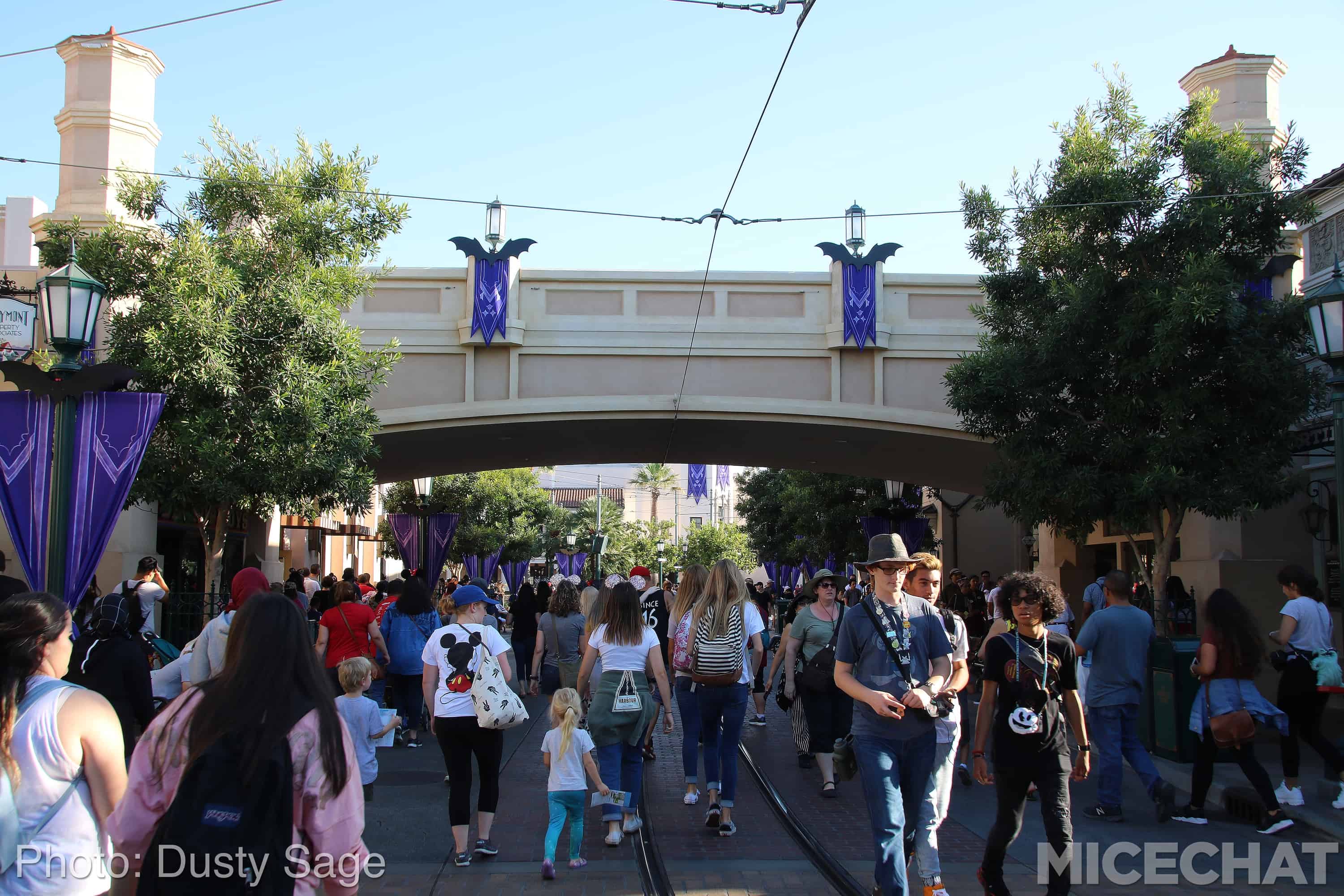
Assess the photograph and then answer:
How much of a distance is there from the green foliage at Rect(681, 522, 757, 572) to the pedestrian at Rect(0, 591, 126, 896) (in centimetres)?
5879

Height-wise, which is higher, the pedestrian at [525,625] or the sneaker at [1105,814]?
the pedestrian at [525,625]

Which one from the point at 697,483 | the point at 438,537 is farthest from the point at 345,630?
the point at 697,483

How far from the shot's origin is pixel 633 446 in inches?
853

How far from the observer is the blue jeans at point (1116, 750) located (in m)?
7.86

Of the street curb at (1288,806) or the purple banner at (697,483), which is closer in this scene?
the street curb at (1288,806)

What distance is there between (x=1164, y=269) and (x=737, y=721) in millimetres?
8064

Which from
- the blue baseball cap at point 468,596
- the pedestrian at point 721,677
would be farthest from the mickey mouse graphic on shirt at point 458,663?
the pedestrian at point 721,677

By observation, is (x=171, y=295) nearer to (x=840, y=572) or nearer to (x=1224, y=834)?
(x=1224, y=834)

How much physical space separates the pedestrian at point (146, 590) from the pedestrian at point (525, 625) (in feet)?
17.4

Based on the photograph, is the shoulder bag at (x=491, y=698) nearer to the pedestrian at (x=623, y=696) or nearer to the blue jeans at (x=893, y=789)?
the pedestrian at (x=623, y=696)

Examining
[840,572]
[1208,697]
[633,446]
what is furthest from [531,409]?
[840,572]

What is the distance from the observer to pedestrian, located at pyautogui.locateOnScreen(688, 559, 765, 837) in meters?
7.62

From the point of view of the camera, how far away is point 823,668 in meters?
9.08

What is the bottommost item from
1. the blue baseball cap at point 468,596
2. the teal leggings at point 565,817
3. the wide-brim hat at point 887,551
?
the teal leggings at point 565,817
